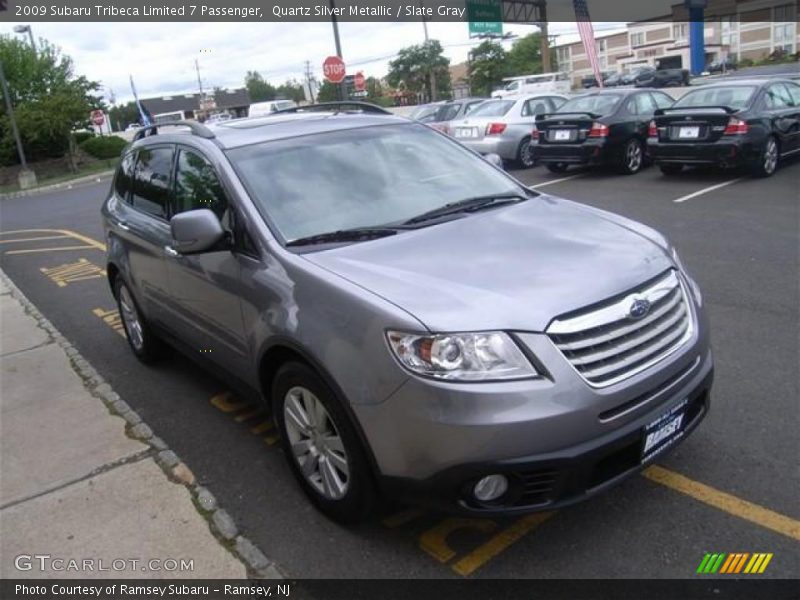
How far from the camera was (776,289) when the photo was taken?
591 centimetres

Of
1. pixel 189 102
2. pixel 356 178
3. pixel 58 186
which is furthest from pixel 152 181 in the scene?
pixel 189 102

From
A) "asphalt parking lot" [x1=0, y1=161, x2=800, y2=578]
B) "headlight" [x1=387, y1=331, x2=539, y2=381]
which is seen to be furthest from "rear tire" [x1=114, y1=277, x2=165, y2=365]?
"headlight" [x1=387, y1=331, x2=539, y2=381]

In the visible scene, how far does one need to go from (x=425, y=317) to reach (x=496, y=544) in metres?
1.11

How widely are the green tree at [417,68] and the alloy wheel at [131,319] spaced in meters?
70.3

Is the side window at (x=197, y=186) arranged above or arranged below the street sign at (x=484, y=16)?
below

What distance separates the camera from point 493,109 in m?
15.5

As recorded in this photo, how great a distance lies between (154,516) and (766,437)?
3.10 m

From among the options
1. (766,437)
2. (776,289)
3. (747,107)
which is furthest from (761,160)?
(766,437)

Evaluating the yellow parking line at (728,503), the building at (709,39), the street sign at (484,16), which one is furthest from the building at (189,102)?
the yellow parking line at (728,503)

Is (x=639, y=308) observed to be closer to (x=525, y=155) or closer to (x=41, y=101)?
(x=525, y=155)

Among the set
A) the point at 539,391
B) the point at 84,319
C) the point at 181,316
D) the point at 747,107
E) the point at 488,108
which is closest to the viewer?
the point at 539,391

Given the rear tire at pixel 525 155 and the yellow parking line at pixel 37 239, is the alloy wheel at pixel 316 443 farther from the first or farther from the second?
the rear tire at pixel 525 155

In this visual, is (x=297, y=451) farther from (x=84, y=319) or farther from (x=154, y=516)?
(x=84, y=319)

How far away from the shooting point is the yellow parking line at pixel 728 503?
116 inches
